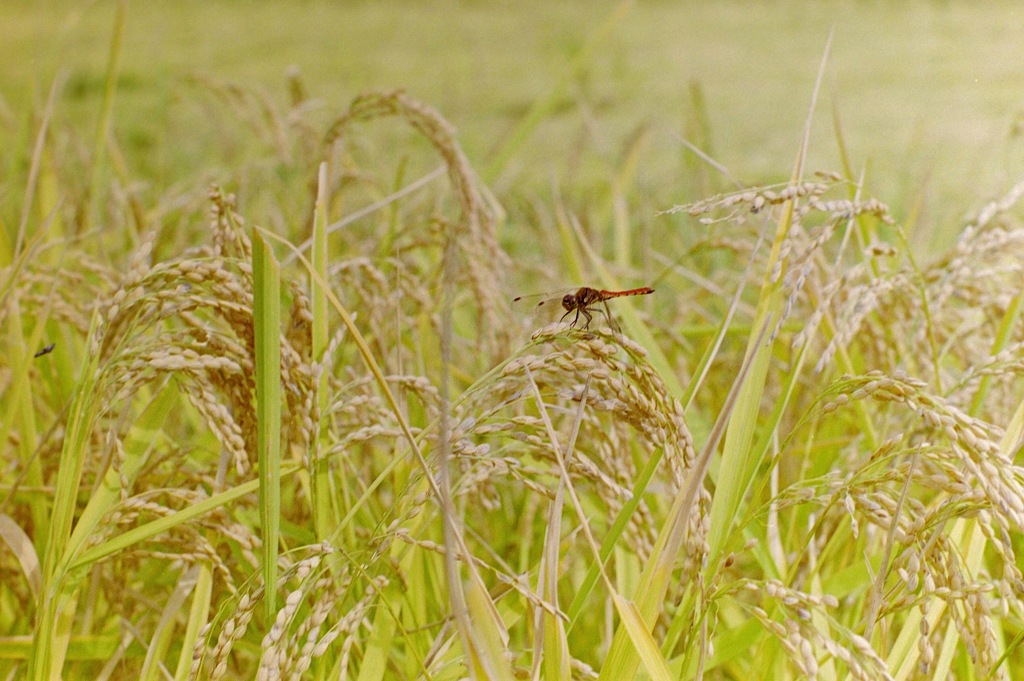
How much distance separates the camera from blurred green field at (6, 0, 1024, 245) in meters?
2.84

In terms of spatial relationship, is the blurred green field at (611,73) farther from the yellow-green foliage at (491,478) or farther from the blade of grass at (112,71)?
the yellow-green foliage at (491,478)

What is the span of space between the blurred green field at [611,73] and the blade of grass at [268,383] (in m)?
1.16

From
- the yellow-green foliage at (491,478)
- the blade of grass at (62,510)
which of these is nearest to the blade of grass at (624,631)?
the yellow-green foliage at (491,478)

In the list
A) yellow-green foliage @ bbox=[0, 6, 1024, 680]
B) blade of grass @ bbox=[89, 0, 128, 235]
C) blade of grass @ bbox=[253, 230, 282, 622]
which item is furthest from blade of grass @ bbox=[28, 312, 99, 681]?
blade of grass @ bbox=[89, 0, 128, 235]

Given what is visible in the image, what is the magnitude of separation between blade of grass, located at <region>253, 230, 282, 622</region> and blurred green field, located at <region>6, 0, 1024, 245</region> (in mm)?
1160

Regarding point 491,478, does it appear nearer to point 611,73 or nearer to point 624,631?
point 624,631

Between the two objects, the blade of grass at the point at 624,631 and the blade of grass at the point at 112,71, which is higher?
the blade of grass at the point at 112,71

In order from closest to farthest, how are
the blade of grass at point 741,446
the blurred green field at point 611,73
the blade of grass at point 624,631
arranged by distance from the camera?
the blade of grass at point 624,631
the blade of grass at point 741,446
the blurred green field at point 611,73

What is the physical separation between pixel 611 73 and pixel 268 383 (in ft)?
14.6

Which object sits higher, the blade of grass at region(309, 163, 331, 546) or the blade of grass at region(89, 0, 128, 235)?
the blade of grass at region(89, 0, 128, 235)

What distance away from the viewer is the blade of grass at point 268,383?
22.1 inches

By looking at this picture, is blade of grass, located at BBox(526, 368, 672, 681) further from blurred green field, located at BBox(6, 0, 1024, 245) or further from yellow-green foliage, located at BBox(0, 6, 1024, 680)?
blurred green field, located at BBox(6, 0, 1024, 245)

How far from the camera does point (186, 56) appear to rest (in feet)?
17.2

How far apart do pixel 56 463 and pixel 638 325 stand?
620 millimetres
